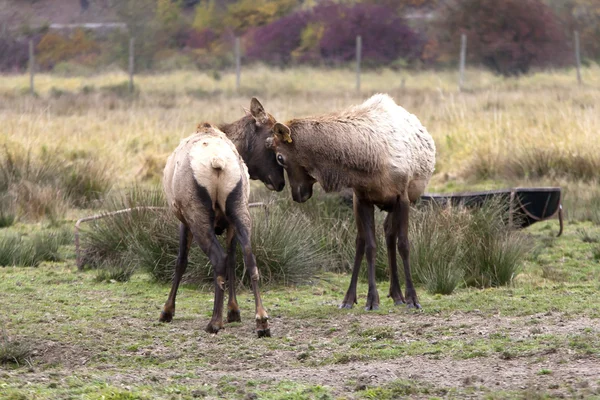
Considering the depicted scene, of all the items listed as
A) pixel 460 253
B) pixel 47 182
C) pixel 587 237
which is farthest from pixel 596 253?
pixel 47 182

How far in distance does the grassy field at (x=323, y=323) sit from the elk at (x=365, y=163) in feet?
1.78

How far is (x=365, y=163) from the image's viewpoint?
807 centimetres

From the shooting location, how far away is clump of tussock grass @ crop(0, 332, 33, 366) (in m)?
6.30

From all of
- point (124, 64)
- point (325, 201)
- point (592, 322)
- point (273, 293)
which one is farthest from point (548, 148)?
point (124, 64)

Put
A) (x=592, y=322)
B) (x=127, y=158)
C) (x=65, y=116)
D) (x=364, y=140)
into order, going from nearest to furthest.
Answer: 1. (x=592, y=322)
2. (x=364, y=140)
3. (x=127, y=158)
4. (x=65, y=116)

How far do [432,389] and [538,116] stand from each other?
1457 cm

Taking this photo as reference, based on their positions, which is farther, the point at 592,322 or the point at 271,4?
the point at 271,4

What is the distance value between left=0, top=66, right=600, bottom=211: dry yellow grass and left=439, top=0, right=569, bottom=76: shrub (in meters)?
1.37

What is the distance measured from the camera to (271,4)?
43.2 metres

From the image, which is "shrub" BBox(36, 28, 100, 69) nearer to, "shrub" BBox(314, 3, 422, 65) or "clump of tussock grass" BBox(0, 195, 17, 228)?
"shrub" BBox(314, 3, 422, 65)

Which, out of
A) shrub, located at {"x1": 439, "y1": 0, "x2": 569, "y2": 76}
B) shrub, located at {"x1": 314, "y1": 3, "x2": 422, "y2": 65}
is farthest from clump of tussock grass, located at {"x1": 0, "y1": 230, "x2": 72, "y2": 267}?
shrub, located at {"x1": 439, "y1": 0, "x2": 569, "y2": 76}

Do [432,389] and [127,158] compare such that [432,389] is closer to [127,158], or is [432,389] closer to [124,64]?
[127,158]

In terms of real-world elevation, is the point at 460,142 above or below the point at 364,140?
below

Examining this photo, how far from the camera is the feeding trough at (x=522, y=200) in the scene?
1149 centimetres
